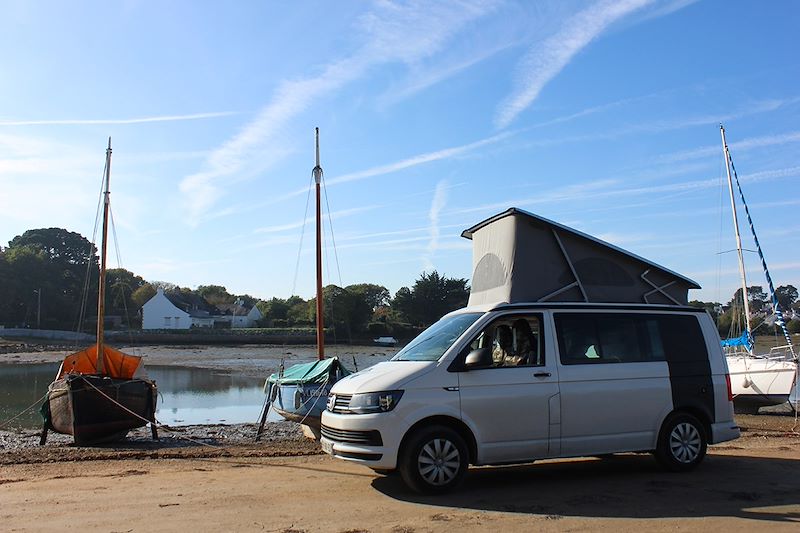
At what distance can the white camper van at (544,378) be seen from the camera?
24.5 ft

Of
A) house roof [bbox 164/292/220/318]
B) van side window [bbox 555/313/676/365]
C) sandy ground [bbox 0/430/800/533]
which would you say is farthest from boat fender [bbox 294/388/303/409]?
house roof [bbox 164/292/220/318]

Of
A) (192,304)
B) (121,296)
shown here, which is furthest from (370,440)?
(192,304)

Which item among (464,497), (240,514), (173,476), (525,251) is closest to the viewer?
(240,514)

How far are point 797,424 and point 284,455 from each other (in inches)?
508

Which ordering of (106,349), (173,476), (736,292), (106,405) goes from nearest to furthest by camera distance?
(173,476) → (106,405) → (106,349) → (736,292)

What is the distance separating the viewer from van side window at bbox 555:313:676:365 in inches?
330

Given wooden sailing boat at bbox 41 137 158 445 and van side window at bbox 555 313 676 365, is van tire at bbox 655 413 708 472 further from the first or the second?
wooden sailing boat at bbox 41 137 158 445

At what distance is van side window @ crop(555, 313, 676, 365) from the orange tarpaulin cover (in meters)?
13.1

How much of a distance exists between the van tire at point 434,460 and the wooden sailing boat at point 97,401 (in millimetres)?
10902

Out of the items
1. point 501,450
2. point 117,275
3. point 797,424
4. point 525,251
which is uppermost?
point 117,275

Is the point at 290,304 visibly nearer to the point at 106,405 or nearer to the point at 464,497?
the point at 106,405

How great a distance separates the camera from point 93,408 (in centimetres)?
1574

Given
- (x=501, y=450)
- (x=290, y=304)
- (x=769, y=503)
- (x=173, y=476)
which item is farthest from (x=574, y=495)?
(x=290, y=304)

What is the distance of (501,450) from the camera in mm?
7711
